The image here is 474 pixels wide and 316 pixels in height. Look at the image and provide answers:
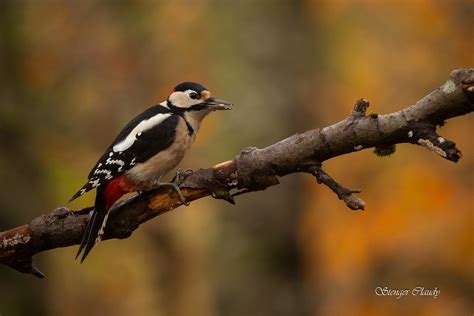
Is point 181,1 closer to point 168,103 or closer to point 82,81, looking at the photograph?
point 82,81

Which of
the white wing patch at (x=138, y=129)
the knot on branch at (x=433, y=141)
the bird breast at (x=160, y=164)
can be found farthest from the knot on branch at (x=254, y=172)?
the white wing patch at (x=138, y=129)

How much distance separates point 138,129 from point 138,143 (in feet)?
0.30

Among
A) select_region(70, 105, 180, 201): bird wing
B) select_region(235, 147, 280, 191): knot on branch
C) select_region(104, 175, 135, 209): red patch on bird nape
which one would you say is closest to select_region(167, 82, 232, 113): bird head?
select_region(70, 105, 180, 201): bird wing

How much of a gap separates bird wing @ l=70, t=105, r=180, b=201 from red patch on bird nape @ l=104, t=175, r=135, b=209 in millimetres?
41

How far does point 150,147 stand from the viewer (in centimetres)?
430

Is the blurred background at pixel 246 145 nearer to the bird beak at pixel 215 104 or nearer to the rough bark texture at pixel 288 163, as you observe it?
the bird beak at pixel 215 104

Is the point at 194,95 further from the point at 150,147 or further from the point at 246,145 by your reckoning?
the point at 246,145

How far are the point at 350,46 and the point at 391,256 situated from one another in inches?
152

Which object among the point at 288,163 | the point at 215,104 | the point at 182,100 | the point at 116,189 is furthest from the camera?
the point at 182,100

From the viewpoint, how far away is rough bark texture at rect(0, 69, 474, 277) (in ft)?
8.86

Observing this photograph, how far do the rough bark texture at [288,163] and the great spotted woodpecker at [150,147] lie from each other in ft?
0.53

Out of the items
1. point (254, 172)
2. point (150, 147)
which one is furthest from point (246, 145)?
point (254, 172)

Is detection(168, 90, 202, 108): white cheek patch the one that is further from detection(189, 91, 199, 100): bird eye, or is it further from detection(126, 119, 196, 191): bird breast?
detection(126, 119, 196, 191): bird breast

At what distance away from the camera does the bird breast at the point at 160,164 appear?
162 inches
